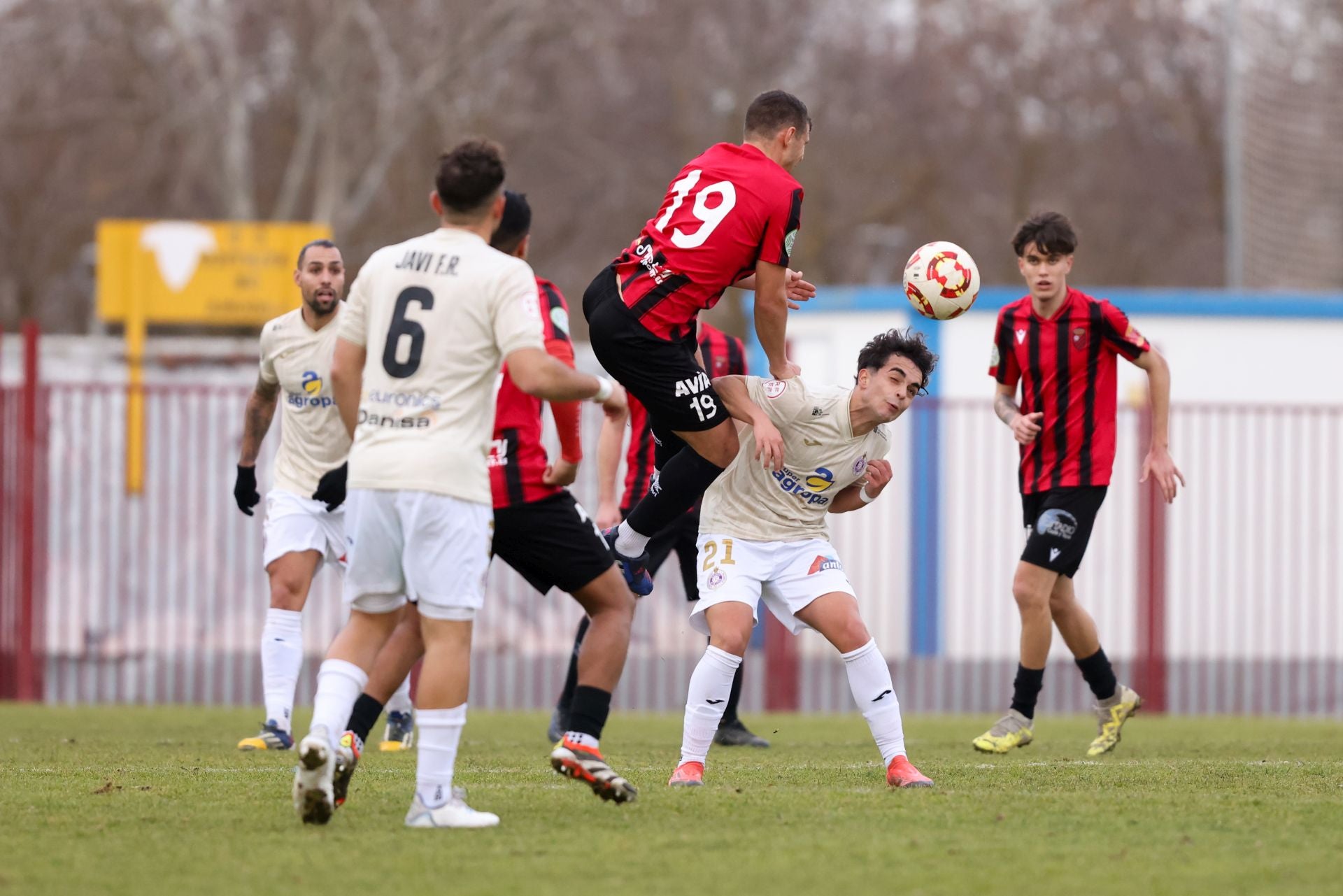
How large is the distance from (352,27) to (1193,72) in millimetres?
15376

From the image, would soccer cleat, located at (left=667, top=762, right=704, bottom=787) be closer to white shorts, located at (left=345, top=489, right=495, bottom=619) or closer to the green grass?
the green grass

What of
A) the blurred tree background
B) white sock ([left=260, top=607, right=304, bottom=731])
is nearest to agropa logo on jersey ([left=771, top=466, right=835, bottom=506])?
white sock ([left=260, top=607, right=304, bottom=731])

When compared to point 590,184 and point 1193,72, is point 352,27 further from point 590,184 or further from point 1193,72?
point 1193,72

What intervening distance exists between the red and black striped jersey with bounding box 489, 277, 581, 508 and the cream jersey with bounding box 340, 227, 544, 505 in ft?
1.90

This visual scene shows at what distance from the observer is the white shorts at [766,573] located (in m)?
6.21

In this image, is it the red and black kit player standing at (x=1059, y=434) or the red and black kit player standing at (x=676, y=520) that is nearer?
the red and black kit player standing at (x=1059, y=434)

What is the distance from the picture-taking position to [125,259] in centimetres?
2042

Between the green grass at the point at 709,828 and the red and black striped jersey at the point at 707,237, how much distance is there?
1776 mm

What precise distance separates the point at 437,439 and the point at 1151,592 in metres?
9.30

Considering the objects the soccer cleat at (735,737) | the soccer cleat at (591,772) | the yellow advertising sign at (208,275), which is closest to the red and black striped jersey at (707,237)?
the soccer cleat at (591,772)

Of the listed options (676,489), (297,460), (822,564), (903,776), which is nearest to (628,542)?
(676,489)

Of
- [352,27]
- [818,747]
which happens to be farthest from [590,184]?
[818,747]

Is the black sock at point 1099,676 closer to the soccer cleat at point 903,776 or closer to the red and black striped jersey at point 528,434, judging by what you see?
the soccer cleat at point 903,776

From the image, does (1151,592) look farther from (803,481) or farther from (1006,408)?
(803,481)
